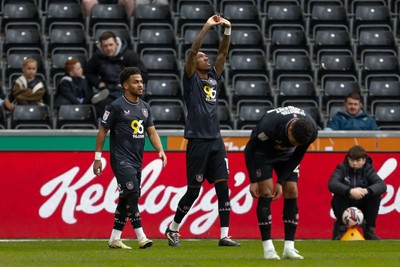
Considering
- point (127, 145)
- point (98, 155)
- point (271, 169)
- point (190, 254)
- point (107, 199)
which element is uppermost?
point (271, 169)

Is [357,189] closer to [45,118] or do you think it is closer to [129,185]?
[129,185]

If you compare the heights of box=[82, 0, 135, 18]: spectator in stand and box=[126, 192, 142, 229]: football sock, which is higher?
box=[82, 0, 135, 18]: spectator in stand

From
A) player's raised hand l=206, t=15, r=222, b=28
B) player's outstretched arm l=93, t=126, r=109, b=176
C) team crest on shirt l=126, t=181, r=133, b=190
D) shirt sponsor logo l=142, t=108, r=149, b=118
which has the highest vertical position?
player's raised hand l=206, t=15, r=222, b=28

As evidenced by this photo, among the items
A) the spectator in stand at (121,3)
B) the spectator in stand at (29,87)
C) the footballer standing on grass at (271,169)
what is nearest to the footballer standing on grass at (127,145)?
the footballer standing on grass at (271,169)

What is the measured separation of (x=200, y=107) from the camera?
14383 millimetres

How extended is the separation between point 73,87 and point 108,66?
31.0 inches

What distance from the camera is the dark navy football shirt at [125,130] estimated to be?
1378 cm

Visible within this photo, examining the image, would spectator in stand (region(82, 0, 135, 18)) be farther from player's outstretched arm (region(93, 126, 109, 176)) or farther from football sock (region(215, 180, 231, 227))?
player's outstretched arm (region(93, 126, 109, 176))

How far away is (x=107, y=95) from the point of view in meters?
18.9

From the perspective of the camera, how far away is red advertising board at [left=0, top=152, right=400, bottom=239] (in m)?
17.0

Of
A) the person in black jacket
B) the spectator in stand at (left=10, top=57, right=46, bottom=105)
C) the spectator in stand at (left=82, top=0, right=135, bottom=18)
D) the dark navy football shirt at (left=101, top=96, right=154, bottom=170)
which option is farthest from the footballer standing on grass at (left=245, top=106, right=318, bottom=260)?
the spectator in stand at (left=82, top=0, right=135, bottom=18)

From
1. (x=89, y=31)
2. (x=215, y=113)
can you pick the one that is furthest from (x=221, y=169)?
(x=89, y=31)

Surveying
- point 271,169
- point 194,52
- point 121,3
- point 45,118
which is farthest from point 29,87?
point 271,169

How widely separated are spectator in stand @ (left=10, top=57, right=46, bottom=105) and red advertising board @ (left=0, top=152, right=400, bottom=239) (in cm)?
216
